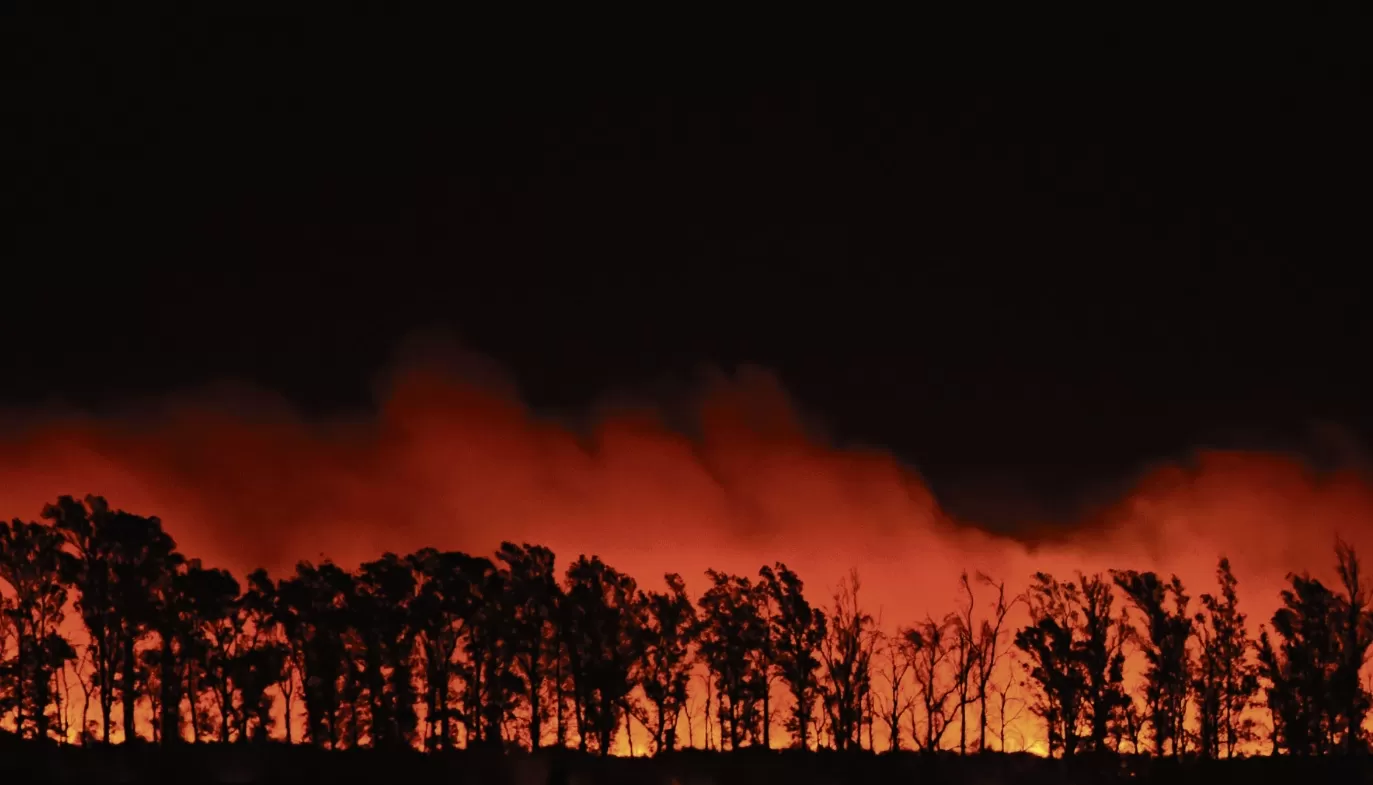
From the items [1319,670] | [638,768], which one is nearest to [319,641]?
[638,768]

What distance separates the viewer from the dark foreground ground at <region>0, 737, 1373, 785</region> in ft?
243

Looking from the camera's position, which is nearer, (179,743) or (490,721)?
(179,743)

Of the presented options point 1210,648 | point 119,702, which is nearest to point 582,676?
point 119,702

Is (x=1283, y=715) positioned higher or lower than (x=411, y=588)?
lower

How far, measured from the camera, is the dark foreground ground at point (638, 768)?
7412 centimetres

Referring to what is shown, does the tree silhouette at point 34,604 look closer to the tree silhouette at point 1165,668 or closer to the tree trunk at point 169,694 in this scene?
the tree trunk at point 169,694

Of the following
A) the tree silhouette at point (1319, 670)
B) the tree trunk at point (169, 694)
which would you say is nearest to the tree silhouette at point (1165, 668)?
the tree silhouette at point (1319, 670)

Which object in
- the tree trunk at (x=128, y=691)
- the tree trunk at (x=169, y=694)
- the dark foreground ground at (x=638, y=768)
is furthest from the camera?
the tree trunk at (x=169, y=694)

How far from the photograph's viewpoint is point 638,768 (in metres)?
87.5

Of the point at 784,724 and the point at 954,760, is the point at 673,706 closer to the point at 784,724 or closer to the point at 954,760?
the point at 784,724

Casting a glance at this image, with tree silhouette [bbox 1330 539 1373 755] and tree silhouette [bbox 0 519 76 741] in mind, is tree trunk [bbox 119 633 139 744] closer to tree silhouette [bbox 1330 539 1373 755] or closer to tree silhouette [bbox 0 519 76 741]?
tree silhouette [bbox 0 519 76 741]

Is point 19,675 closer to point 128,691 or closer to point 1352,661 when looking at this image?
point 128,691

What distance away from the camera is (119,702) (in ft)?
322

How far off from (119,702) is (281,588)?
11.4 meters
